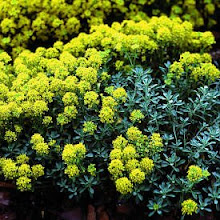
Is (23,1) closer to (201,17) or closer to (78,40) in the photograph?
(78,40)

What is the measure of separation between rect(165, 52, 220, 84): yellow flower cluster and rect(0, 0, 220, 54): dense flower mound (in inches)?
41.2

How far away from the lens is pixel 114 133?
2.93 meters

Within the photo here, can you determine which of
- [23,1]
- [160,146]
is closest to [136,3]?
[23,1]

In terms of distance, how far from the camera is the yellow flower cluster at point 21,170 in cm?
264

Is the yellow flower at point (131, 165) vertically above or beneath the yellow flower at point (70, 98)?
beneath

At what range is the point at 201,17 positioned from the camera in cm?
458

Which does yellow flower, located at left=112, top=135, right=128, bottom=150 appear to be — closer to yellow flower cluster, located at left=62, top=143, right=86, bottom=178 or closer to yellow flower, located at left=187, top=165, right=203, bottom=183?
yellow flower cluster, located at left=62, top=143, right=86, bottom=178

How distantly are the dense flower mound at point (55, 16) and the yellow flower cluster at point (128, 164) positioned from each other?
1857mm

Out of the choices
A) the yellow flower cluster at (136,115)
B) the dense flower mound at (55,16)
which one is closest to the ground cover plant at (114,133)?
the yellow flower cluster at (136,115)

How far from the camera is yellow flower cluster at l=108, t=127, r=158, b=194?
248cm

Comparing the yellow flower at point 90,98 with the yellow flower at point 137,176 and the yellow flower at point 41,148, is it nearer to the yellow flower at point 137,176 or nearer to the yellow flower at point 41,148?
the yellow flower at point 41,148

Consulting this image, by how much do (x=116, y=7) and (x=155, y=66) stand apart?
935 millimetres

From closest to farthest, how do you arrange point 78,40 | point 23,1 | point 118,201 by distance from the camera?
point 118,201 → point 78,40 → point 23,1

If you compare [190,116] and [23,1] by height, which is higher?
[23,1]
